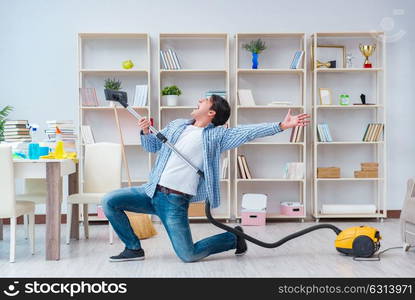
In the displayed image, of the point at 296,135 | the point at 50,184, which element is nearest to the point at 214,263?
the point at 50,184

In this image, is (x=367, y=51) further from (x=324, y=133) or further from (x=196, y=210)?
(x=196, y=210)

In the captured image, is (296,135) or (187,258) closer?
(187,258)

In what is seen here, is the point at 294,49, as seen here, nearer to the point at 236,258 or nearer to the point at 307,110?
the point at 307,110

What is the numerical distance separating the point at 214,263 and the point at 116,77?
10.3 feet

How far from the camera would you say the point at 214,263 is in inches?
159

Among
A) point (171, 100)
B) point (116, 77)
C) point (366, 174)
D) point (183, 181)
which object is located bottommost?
point (366, 174)

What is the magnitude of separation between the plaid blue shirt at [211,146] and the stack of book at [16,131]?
1423 millimetres

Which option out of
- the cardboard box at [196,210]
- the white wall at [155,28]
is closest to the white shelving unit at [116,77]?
the white wall at [155,28]

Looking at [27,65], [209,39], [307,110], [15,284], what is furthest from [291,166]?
[15,284]

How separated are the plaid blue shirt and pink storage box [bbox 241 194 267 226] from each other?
2.23 meters

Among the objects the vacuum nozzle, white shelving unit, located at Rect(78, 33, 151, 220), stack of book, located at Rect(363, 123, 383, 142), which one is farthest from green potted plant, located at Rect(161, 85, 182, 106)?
the vacuum nozzle

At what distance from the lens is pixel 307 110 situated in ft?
21.8

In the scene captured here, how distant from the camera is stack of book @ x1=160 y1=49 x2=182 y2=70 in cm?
640

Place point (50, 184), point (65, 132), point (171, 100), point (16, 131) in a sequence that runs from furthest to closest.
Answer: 1. point (171, 100)
2. point (65, 132)
3. point (16, 131)
4. point (50, 184)
